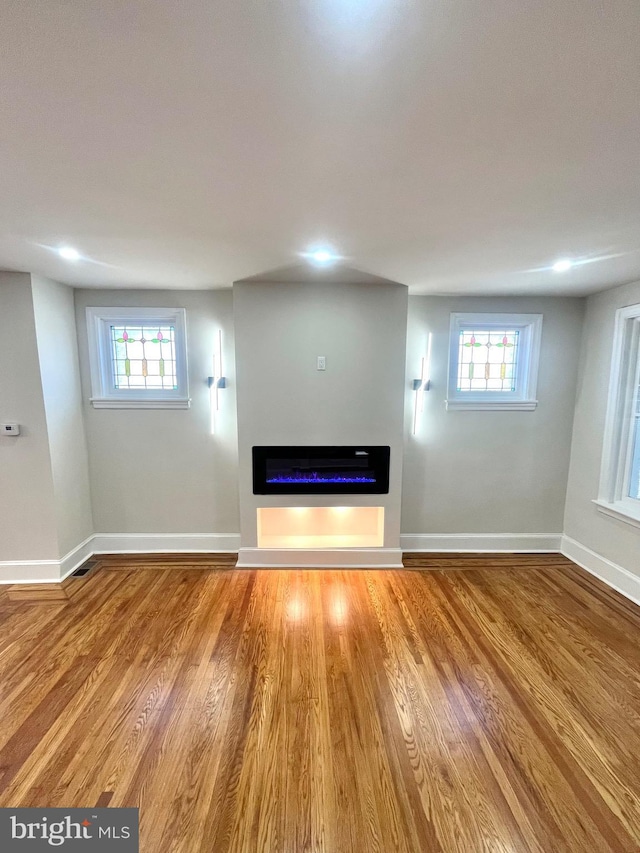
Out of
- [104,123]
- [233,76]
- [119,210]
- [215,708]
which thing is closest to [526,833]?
[215,708]

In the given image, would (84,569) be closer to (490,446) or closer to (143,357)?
(143,357)

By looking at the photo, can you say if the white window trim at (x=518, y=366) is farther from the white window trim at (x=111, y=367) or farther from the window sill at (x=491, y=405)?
the white window trim at (x=111, y=367)

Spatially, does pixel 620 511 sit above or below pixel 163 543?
above

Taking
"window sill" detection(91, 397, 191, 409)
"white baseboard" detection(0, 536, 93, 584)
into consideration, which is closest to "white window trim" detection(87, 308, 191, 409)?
"window sill" detection(91, 397, 191, 409)

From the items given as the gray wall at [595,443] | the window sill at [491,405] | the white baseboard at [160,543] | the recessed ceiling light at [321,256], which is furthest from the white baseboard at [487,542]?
the recessed ceiling light at [321,256]

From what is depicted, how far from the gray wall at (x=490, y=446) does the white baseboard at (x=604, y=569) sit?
25 cm

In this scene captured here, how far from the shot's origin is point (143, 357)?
3.42 m

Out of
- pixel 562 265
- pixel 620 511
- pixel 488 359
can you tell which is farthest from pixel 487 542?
pixel 562 265

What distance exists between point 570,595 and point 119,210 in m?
3.97

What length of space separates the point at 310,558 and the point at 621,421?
2.93m

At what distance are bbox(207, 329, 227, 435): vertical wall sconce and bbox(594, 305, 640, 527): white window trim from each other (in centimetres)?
343

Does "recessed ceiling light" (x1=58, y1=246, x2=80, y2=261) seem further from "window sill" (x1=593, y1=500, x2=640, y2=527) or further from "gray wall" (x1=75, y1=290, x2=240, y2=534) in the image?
"window sill" (x1=593, y1=500, x2=640, y2=527)

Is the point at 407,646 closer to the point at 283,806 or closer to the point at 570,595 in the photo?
the point at 283,806

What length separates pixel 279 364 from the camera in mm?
3045
